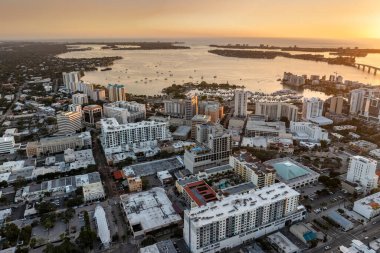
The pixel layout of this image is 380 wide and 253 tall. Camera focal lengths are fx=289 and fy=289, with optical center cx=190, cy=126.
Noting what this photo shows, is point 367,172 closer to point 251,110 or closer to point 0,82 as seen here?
point 251,110

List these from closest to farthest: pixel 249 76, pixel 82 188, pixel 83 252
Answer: pixel 83 252 → pixel 82 188 → pixel 249 76

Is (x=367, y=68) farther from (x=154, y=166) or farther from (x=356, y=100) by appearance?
(x=154, y=166)

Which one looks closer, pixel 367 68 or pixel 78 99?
pixel 78 99

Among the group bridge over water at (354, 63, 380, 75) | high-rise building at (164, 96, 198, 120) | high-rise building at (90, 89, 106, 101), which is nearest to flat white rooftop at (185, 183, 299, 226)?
high-rise building at (164, 96, 198, 120)

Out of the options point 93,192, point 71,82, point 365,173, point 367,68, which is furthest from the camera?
point 367,68

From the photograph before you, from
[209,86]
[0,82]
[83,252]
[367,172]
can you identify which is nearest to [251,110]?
[209,86]

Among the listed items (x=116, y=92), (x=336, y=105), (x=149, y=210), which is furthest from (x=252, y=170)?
(x=116, y=92)
